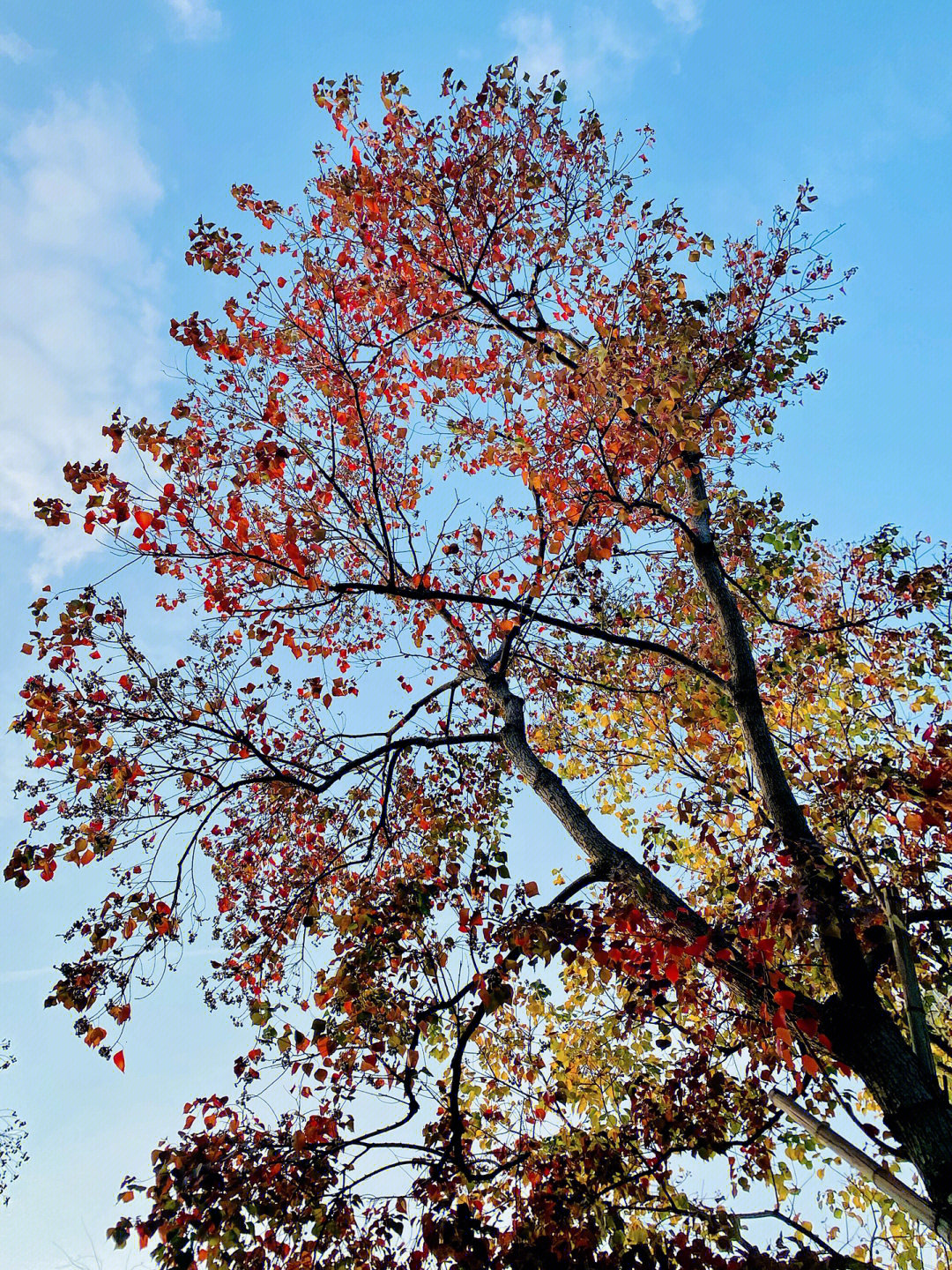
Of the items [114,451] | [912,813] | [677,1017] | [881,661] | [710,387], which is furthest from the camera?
[881,661]

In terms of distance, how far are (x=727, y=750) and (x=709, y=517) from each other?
3418 mm

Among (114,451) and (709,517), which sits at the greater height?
(114,451)

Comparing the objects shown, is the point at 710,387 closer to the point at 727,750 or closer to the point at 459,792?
the point at 727,750

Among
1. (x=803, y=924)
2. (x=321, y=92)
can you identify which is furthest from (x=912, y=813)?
(x=321, y=92)

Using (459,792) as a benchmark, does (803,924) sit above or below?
below

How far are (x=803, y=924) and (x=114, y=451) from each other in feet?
25.2

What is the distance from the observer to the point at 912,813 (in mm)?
5934

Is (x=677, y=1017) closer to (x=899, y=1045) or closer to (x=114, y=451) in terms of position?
(x=899, y=1045)

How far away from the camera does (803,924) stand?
17.8ft

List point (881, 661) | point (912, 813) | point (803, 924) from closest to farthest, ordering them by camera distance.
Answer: point (803, 924) < point (912, 813) < point (881, 661)

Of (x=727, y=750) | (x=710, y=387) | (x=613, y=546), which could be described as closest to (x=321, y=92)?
(x=710, y=387)

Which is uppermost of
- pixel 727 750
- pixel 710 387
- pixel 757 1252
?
pixel 710 387

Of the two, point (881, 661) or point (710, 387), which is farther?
point (881, 661)

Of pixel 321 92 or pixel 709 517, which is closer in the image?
pixel 709 517
